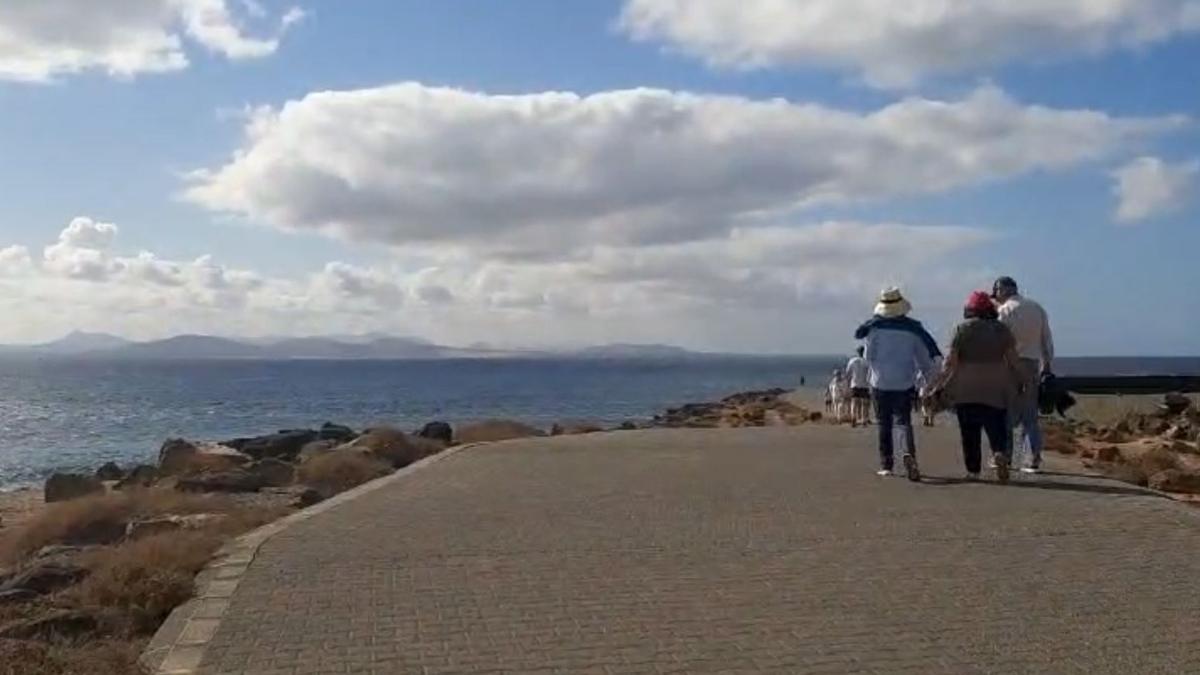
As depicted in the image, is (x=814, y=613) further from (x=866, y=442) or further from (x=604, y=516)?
(x=866, y=442)

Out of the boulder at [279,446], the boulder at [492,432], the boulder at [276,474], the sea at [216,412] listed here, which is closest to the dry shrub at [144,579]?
the boulder at [276,474]

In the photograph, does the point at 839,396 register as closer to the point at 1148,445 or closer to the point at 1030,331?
the point at 1148,445

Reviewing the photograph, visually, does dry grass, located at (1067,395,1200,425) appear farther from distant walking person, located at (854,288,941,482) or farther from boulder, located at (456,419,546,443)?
distant walking person, located at (854,288,941,482)

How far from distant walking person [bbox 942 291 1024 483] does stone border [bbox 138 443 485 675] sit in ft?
19.0

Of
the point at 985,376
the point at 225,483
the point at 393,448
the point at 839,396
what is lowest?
the point at 225,483

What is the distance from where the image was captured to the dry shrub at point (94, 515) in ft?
49.2

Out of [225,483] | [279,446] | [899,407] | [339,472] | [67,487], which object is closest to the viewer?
[899,407]

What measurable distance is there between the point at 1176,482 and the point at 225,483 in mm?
11117

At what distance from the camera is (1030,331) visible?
13594mm

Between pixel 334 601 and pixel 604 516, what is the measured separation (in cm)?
368

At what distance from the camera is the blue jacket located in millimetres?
13508

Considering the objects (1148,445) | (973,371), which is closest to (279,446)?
(1148,445)

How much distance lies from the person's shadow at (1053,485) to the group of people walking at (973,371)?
0.14 metres

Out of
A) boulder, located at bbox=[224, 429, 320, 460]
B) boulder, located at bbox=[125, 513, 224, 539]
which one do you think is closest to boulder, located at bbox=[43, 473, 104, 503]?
boulder, located at bbox=[224, 429, 320, 460]
